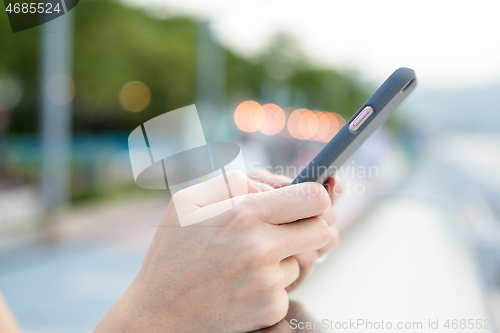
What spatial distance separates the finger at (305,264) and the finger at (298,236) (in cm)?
9

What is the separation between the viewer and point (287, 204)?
51 cm

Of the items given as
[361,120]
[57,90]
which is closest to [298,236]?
[361,120]

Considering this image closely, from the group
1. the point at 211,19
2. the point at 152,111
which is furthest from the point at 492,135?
the point at 211,19

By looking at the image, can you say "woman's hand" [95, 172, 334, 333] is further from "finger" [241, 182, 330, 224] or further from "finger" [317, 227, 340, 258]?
"finger" [317, 227, 340, 258]

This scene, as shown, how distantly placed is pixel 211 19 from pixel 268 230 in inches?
419

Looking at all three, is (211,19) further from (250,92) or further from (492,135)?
(492,135)

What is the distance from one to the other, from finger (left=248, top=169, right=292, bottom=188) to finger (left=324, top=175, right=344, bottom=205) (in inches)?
2.6

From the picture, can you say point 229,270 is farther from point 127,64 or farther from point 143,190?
point 127,64

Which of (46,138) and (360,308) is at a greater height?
(360,308)

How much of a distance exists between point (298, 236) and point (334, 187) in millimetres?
177

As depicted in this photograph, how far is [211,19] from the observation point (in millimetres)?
10367

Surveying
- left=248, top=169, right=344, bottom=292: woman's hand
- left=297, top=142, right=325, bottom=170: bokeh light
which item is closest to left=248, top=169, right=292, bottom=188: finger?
left=248, top=169, right=344, bottom=292: woman's hand

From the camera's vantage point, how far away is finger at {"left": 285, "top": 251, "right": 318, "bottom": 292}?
0.62 m

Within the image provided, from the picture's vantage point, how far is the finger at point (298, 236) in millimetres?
504
